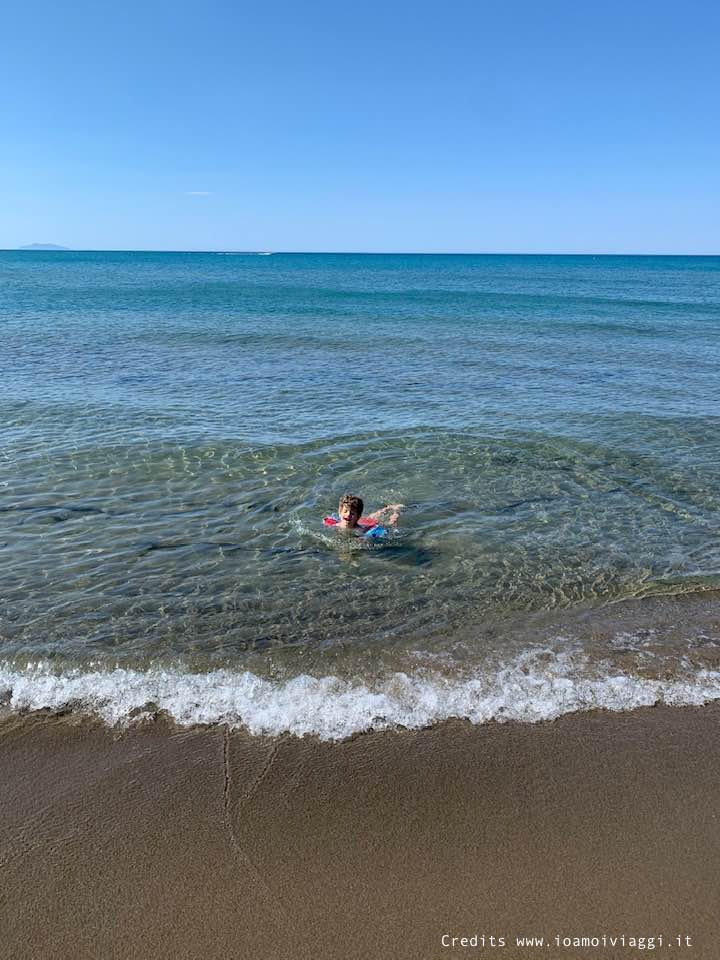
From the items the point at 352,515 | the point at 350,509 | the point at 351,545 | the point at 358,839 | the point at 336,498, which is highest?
the point at 350,509

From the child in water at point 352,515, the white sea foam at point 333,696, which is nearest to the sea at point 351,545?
the white sea foam at point 333,696

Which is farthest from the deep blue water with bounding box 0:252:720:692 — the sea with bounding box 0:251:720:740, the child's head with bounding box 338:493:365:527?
the child's head with bounding box 338:493:365:527

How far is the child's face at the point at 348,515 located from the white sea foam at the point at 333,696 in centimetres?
375

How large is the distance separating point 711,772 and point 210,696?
498 centimetres

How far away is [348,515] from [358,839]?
19.7 ft

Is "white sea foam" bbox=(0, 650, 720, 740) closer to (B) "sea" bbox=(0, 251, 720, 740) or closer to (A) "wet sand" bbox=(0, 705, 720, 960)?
(B) "sea" bbox=(0, 251, 720, 740)

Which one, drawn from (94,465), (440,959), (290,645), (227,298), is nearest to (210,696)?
(290,645)

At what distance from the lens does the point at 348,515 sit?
428 inches

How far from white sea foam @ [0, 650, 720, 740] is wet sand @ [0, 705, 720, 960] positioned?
24cm

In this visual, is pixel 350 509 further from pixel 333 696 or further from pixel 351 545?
pixel 333 696

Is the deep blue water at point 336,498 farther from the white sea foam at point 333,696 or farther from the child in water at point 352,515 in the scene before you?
the white sea foam at point 333,696

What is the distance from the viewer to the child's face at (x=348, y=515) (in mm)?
10836

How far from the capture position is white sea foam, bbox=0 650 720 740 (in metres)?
6.79

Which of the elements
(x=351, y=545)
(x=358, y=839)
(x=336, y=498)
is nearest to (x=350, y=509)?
(x=351, y=545)
